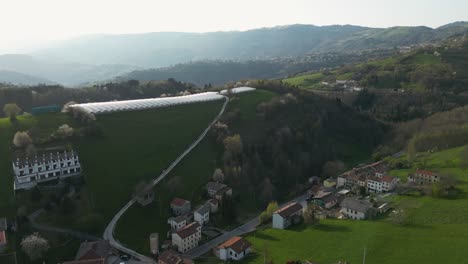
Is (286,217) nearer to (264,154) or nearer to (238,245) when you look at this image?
(238,245)

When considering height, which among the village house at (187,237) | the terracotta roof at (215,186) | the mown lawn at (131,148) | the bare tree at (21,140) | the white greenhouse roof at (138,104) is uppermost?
the white greenhouse roof at (138,104)

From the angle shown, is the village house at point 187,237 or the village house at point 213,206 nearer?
the village house at point 187,237

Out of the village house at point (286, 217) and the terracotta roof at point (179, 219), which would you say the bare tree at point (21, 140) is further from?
the village house at point (286, 217)

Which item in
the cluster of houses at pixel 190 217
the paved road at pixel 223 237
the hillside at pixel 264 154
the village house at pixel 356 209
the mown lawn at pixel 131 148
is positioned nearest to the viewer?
the paved road at pixel 223 237

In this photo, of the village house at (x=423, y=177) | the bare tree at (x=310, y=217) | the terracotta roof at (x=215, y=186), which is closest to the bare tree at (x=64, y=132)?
the terracotta roof at (x=215, y=186)

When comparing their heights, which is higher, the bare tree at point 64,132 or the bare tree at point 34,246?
the bare tree at point 64,132

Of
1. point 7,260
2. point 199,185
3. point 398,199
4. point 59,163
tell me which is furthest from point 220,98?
point 7,260
